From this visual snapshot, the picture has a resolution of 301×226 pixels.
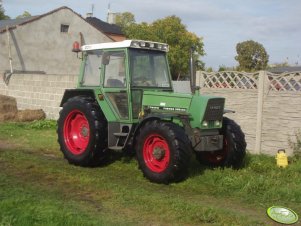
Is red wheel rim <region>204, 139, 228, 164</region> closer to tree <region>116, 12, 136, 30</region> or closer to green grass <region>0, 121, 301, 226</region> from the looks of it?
green grass <region>0, 121, 301, 226</region>

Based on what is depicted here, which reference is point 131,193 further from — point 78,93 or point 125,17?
point 125,17

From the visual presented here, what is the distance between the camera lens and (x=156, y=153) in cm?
680

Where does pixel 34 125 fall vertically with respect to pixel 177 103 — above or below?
below

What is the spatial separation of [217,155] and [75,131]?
2.63m

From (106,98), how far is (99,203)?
2476 mm

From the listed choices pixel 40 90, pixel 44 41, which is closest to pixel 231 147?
pixel 40 90

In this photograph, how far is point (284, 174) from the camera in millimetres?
7582

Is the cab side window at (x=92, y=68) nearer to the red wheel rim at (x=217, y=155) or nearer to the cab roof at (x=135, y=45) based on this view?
the cab roof at (x=135, y=45)

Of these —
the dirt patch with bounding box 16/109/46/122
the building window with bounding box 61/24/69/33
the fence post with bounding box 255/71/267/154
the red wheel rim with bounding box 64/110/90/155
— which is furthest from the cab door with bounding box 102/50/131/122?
the building window with bounding box 61/24/69/33

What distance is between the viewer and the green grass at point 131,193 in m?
5.08

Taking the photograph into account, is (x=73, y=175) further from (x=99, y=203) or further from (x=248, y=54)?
(x=248, y=54)

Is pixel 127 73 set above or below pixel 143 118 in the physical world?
above

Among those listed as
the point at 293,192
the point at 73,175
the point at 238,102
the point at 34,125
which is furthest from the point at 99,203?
the point at 34,125

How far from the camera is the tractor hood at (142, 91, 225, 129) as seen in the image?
6895 mm
